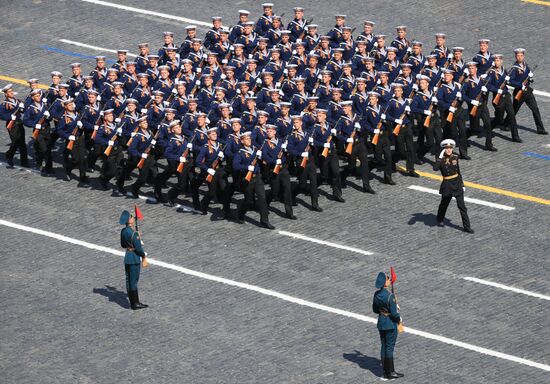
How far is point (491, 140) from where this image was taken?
149 ft

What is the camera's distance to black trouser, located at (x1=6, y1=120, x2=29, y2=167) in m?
44.8

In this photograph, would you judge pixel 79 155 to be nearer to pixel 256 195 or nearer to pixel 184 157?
pixel 184 157

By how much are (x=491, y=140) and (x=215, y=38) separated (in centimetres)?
891

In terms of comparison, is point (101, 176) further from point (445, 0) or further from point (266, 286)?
point (445, 0)

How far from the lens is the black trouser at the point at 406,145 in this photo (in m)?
43.7

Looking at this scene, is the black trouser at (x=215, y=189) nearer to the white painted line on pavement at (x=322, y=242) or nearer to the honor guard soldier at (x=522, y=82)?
the white painted line on pavement at (x=322, y=242)

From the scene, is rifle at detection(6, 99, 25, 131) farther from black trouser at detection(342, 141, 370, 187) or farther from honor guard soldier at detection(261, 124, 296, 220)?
black trouser at detection(342, 141, 370, 187)

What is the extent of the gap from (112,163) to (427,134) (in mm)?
8239

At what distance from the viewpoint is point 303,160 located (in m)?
42.0

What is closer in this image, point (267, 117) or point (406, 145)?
point (267, 117)

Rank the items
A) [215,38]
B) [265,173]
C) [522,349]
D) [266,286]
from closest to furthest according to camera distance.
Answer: [522,349], [266,286], [265,173], [215,38]

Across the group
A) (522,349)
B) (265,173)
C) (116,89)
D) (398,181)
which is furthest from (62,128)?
(522,349)

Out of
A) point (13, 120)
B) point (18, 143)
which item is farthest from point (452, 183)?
point (13, 120)

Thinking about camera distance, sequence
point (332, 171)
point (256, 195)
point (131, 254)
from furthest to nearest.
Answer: point (332, 171)
point (256, 195)
point (131, 254)
